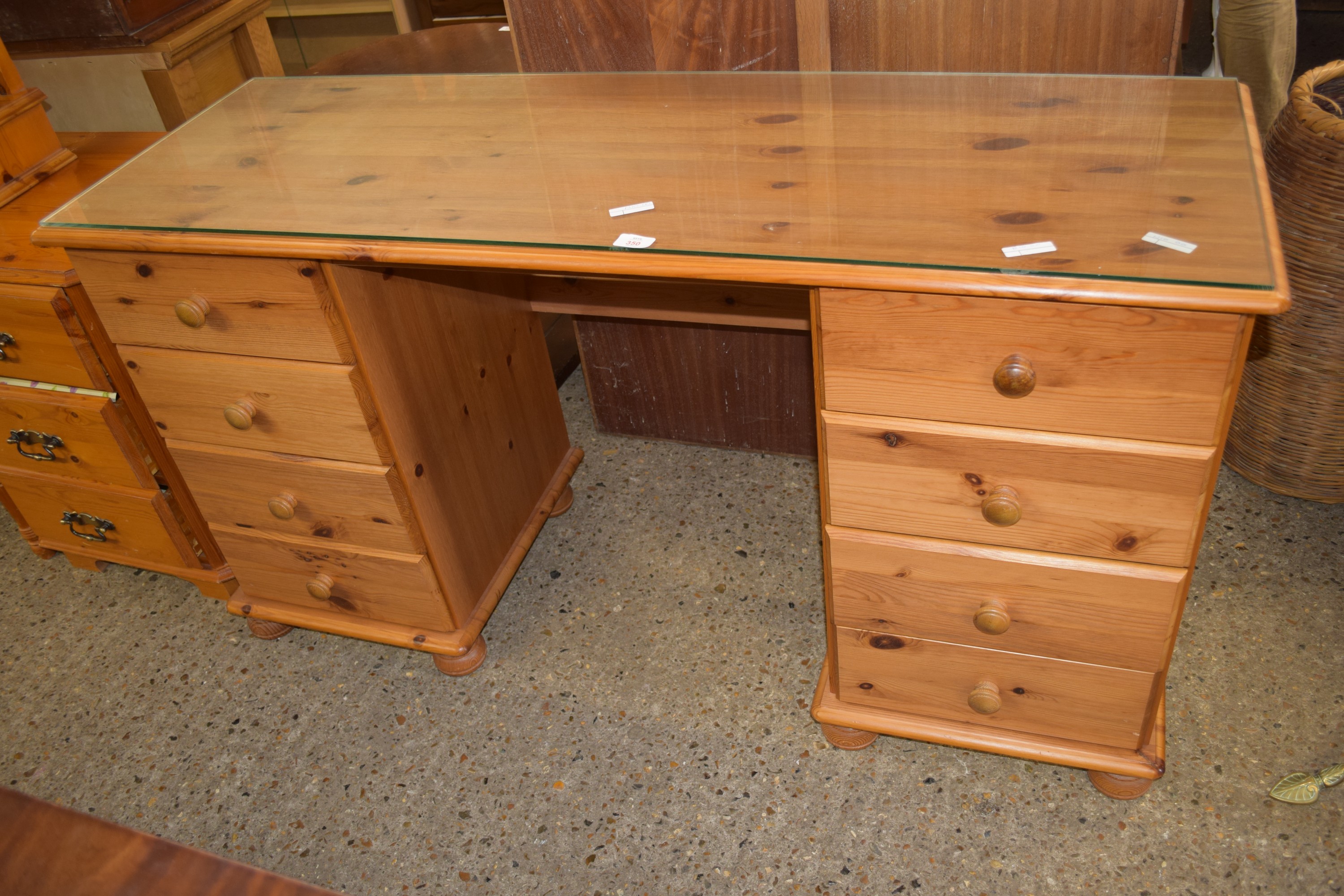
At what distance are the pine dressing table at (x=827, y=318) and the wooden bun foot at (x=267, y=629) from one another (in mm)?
76

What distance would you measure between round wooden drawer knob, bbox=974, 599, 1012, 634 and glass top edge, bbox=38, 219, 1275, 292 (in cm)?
52

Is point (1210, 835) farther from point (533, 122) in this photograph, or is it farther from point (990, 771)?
point (533, 122)

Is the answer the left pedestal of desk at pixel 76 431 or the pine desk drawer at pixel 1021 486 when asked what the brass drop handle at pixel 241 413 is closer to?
the left pedestal of desk at pixel 76 431

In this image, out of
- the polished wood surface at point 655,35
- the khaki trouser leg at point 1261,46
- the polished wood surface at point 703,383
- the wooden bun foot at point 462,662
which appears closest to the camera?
the polished wood surface at point 655,35

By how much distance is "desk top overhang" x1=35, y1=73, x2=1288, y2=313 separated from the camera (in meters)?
1.05

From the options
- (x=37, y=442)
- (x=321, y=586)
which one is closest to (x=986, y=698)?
(x=321, y=586)

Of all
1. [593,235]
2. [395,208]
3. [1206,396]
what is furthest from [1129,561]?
[395,208]

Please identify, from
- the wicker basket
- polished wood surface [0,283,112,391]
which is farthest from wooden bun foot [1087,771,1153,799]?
polished wood surface [0,283,112,391]

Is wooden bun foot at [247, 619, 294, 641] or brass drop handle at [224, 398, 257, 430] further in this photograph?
wooden bun foot at [247, 619, 294, 641]

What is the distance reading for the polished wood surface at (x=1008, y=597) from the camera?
4.12 ft

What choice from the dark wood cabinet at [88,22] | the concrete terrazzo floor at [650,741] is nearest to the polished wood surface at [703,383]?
the concrete terrazzo floor at [650,741]

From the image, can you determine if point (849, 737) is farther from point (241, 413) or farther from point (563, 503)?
point (241, 413)

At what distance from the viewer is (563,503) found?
2160 mm

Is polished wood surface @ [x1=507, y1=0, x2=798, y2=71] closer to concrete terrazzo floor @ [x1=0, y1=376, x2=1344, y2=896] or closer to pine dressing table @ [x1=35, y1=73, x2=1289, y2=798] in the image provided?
pine dressing table @ [x1=35, y1=73, x2=1289, y2=798]
